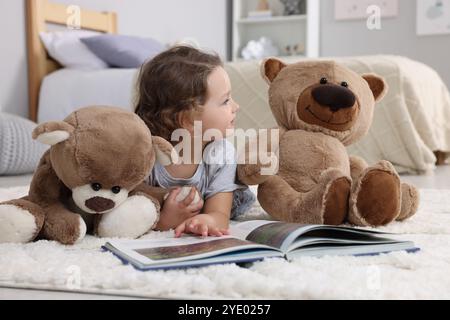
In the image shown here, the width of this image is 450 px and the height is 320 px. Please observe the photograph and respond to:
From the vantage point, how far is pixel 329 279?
0.81 metres

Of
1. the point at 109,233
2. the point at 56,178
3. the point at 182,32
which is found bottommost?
the point at 109,233

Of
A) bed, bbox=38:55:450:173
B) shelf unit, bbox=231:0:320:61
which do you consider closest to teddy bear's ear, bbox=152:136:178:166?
bed, bbox=38:55:450:173

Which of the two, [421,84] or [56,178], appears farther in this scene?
[421,84]

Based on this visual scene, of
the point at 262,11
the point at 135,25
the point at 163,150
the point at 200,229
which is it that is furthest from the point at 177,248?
the point at 262,11

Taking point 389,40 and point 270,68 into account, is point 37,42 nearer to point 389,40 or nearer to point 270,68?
point 270,68

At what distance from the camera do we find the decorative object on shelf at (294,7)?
4.93 m

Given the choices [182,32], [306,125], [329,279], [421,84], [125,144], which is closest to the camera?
[329,279]

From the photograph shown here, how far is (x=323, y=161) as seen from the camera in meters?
1.35

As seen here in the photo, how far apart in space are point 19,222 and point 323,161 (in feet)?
2.13

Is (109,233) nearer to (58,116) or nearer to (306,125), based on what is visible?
(306,125)

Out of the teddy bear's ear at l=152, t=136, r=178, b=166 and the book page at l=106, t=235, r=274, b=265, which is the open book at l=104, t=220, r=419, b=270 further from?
the teddy bear's ear at l=152, t=136, r=178, b=166

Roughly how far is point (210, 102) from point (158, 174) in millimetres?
187

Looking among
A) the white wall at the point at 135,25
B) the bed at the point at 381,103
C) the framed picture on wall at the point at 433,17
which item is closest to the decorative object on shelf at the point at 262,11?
the white wall at the point at 135,25
